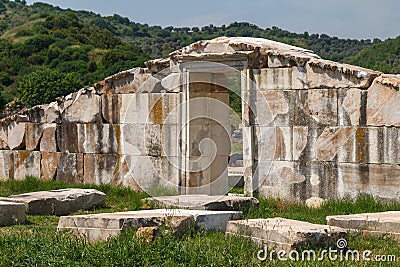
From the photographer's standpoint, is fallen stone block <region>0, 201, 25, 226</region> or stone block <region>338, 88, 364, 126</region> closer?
fallen stone block <region>0, 201, 25, 226</region>

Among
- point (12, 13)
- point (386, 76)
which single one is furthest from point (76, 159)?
point (12, 13)

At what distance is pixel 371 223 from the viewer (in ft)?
24.7

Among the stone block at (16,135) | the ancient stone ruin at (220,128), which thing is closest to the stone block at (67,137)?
the ancient stone ruin at (220,128)

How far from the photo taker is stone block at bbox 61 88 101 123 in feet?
40.8

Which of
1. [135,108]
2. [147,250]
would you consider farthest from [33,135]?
[147,250]

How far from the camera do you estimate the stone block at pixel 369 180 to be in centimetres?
939

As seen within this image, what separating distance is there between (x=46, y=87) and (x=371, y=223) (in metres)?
26.4

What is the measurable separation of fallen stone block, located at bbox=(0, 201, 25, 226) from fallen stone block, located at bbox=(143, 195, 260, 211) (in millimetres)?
1791

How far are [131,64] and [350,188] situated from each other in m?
28.0

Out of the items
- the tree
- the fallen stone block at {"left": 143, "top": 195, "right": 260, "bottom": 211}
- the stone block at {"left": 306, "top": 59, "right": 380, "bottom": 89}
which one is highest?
the tree

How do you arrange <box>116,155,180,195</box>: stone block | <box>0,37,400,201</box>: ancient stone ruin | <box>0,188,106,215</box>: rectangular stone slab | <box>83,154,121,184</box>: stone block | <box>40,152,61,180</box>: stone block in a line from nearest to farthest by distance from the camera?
<box>0,188,106,215</box>: rectangular stone slab
<box>0,37,400,201</box>: ancient stone ruin
<box>116,155,180,195</box>: stone block
<box>83,154,121,184</box>: stone block
<box>40,152,61,180</box>: stone block

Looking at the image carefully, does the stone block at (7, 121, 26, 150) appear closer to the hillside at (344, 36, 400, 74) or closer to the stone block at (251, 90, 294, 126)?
the stone block at (251, 90, 294, 126)

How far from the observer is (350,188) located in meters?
9.83

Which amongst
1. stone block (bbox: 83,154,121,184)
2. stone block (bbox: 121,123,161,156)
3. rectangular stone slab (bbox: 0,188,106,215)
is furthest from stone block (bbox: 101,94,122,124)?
rectangular stone slab (bbox: 0,188,106,215)
